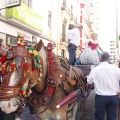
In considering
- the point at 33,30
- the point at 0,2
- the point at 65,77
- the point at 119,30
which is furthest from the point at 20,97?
the point at 119,30

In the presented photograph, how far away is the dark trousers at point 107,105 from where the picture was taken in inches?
154

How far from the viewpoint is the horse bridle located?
2.40 m

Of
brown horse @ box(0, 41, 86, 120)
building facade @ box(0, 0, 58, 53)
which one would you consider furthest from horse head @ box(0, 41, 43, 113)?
building facade @ box(0, 0, 58, 53)

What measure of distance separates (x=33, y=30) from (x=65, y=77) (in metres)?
12.7

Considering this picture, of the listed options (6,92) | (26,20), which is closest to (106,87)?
(6,92)

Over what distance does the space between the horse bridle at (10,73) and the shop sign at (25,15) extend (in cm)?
1083

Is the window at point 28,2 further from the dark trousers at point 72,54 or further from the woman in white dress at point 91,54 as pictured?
the woman in white dress at point 91,54

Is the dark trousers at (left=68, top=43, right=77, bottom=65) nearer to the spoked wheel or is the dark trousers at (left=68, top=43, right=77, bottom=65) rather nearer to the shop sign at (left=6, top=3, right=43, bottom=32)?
the spoked wheel


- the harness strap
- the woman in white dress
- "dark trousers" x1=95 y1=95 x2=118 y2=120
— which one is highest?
the woman in white dress

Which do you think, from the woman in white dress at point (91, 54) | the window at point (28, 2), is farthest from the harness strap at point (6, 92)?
the window at point (28, 2)

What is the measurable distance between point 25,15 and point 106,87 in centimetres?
1138

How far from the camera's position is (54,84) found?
3.09 metres

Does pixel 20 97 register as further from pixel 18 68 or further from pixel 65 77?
pixel 65 77

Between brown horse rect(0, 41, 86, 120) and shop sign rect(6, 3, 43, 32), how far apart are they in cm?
1010
